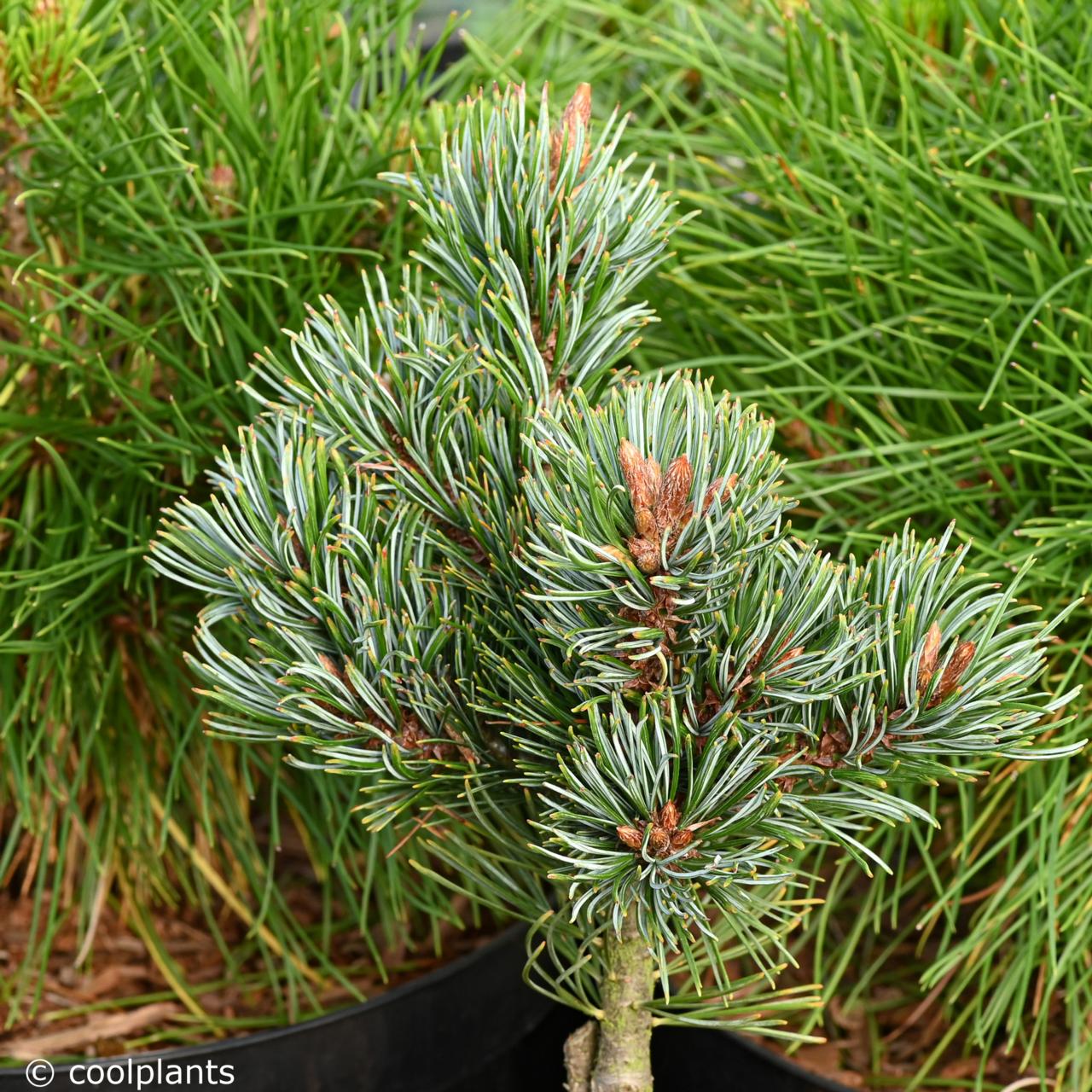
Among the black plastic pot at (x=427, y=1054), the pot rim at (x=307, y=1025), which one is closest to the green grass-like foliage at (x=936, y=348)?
the black plastic pot at (x=427, y=1054)

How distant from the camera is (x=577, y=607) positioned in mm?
361

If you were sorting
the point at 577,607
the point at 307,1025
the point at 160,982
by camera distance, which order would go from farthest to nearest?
the point at 160,982
the point at 307,1025
the point at 577,607

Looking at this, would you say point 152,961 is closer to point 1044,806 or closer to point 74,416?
point 74,416

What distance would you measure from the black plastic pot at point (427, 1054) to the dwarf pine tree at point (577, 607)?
217mm

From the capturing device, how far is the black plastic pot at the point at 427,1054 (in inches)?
24.0

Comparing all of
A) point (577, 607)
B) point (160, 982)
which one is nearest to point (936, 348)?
point (577, 607)

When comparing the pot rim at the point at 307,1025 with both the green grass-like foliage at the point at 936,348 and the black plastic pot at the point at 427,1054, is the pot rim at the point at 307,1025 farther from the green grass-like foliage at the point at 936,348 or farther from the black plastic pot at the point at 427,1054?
the green grass-like foliage at the point at 936,348

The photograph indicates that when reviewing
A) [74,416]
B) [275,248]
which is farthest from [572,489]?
[74,416]

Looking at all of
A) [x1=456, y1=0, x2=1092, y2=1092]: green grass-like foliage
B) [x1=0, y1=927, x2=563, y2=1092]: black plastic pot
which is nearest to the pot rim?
[x1=0, y1=927, x2=563, y2=1092]: black plastic pot

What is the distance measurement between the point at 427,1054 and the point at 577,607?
432 millimetres

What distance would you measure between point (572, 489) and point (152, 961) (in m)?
0.58

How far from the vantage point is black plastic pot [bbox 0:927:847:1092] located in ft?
2.00

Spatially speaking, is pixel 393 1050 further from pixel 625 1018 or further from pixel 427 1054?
pixel 625 1018

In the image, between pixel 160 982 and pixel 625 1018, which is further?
pixel 160 982
